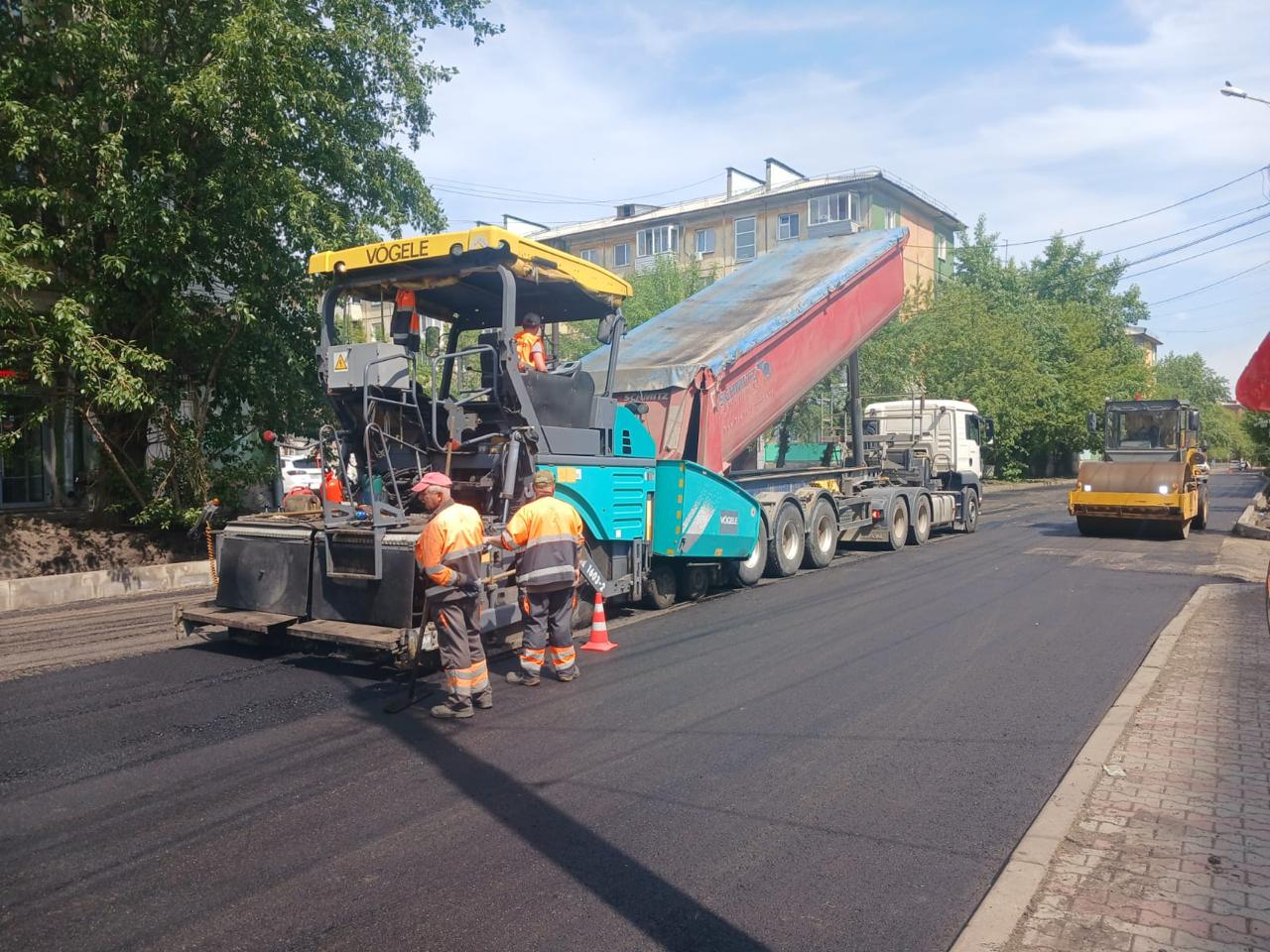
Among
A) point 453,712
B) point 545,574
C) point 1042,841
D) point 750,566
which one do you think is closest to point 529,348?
point 545,574

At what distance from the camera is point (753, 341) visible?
11.7 metres

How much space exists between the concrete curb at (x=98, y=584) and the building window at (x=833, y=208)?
1467 inches

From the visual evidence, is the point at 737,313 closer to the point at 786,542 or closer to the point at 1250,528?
the point at 786,542

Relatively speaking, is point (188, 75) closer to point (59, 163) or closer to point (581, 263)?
point (59, 163)

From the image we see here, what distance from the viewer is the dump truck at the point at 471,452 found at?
7043 mm

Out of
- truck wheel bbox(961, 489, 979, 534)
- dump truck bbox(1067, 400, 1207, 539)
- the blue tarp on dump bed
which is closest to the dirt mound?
the blue tarp on dump bed

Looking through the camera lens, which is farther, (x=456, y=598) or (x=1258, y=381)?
(x=456, y=598)

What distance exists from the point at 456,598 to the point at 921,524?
40.4 ft

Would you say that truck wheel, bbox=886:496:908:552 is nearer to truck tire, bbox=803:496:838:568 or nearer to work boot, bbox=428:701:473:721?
truck tire, bbox=803:496:838:568

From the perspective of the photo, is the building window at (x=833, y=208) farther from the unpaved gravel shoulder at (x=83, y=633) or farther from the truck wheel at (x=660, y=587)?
the unpaved gravel shoulder at (x=83, y=633)

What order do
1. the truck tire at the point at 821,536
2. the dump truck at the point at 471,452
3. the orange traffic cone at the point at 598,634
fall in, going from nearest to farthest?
the dump truck at the point at 471,452
the orange traffic cone at the point at 598,634
the truck tire at the point at 821,536

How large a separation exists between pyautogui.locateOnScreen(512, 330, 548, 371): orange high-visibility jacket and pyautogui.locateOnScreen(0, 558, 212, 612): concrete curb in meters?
6.94

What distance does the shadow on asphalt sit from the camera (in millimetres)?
3430

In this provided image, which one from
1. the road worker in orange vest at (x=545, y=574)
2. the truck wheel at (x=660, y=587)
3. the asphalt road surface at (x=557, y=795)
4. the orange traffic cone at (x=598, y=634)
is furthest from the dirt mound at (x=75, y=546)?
the road worker in orange vest at (x=545, y=574)
